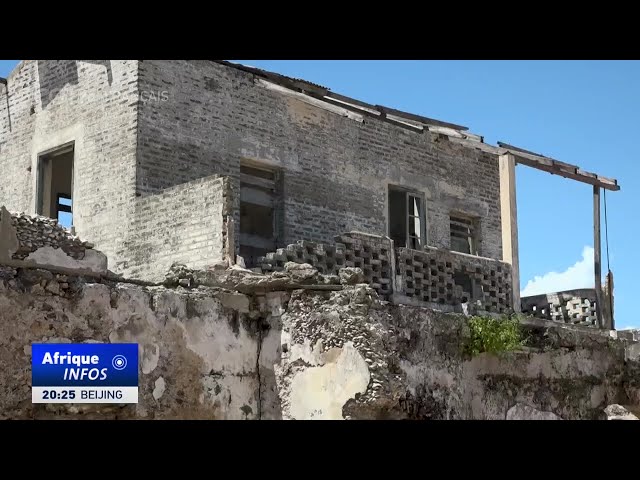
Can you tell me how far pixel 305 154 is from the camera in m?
15.5

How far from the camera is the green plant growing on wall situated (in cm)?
904

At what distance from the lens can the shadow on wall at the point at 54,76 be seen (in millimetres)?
14875

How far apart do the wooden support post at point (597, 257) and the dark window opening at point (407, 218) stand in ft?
9.11

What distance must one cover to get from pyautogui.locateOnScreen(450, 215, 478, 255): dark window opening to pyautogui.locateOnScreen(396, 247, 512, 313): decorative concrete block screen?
2.72 m

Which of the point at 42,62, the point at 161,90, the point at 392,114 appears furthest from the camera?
the point at 392,114

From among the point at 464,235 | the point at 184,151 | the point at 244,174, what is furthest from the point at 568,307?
the point at 184,151

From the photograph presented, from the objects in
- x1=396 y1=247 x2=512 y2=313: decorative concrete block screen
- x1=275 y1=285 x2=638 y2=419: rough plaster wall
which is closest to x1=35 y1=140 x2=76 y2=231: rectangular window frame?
x1=396 y1=247 x2=512 y2=313: decorative concrete block screen

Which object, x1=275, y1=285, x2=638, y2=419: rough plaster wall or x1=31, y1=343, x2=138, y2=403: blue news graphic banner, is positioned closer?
x1=31, y1=343, x2=138, y2=403: blue news graphic banner

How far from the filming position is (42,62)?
1546 centimetres

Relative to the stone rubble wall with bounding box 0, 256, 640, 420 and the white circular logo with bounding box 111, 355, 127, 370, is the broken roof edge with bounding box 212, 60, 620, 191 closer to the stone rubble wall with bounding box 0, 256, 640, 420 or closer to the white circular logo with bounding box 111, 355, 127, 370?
the stone rubble wall with bounding box 0, 256, 640, 420
